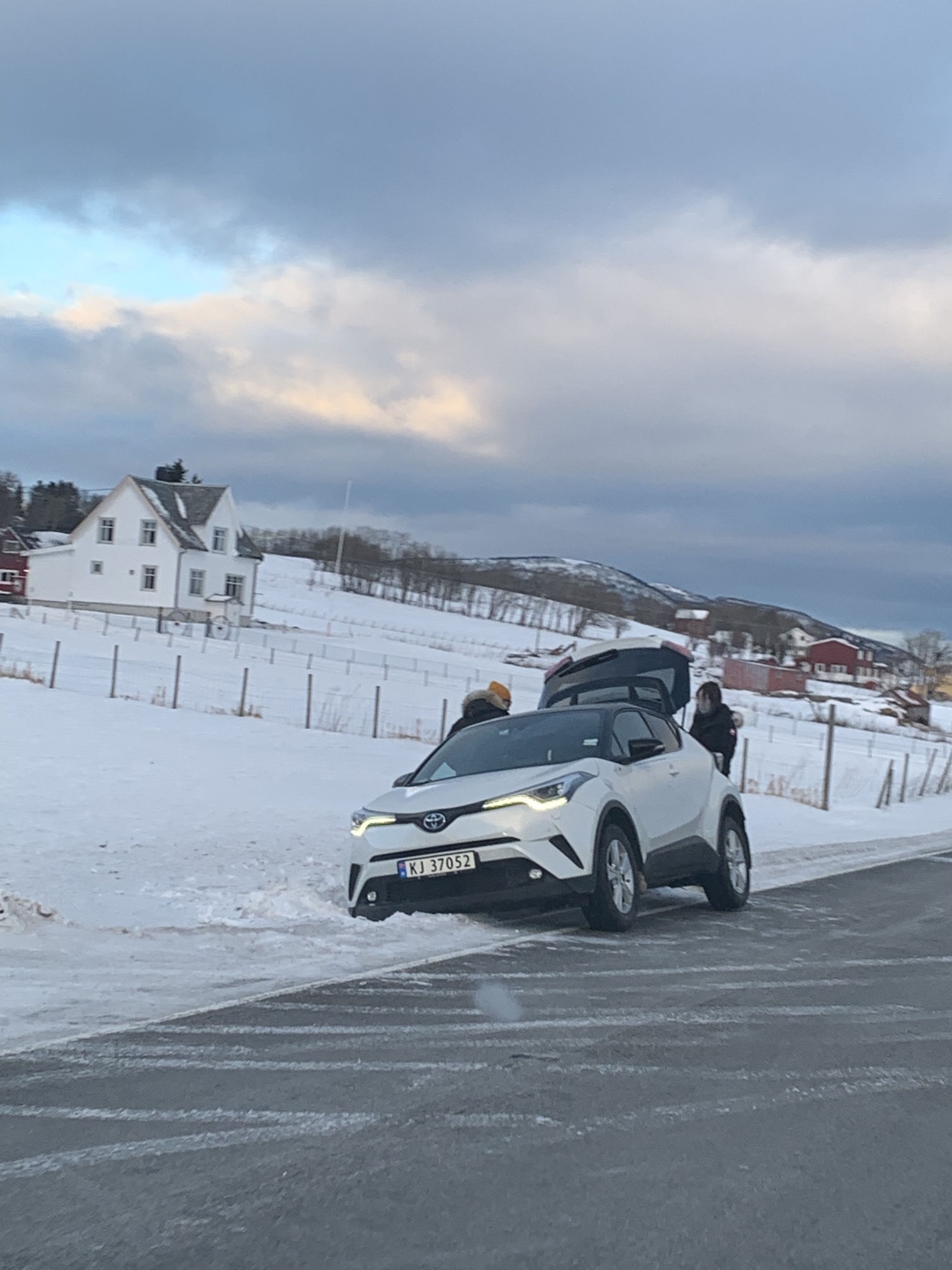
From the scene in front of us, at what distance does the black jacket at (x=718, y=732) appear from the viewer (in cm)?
1391

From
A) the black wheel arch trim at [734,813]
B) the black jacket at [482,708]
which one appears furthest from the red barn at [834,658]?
the black wheel arch trim at [734,813]

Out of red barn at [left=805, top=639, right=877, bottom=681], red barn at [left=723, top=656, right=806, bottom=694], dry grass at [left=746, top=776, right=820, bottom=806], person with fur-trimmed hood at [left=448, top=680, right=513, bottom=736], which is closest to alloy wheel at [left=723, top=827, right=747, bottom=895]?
person with fur-trimmed hood at [left=448, top=680, right=513, bottom=736]

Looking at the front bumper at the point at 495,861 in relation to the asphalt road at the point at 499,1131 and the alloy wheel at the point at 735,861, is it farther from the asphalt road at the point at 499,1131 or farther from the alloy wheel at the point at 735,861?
the alloy wheel at the point at 735,861

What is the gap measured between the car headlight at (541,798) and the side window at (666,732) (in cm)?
207

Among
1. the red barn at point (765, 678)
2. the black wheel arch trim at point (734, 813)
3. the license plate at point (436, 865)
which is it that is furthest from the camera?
the red barn at point (765, 678)

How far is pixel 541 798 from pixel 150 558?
5876 centimetres

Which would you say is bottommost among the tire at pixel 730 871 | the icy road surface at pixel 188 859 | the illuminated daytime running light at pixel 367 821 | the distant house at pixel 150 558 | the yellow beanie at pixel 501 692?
the icy road surface at pixel 188 859

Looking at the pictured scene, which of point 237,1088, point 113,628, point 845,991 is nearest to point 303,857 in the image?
point 845,991

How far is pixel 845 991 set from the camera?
7.38 metres

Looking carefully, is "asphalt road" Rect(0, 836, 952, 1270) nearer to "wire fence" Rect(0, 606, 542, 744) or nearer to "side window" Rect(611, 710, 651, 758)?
"side window" Rect(611, 710, 651, 758)

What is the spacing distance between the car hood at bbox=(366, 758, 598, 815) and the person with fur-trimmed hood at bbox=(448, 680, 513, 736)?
2.69m

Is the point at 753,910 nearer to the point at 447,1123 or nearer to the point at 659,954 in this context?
the point at 659,954

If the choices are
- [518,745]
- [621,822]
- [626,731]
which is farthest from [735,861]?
[518,745]

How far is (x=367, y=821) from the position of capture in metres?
9.55
